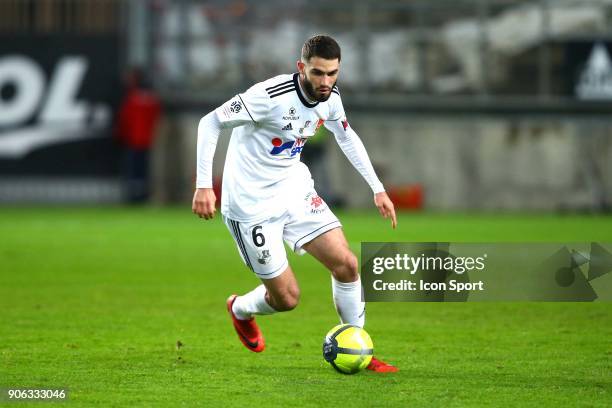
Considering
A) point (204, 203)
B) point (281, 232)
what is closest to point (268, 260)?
point (281, 232)

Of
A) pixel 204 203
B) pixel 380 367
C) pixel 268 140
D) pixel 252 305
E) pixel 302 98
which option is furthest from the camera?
pixel 252 305

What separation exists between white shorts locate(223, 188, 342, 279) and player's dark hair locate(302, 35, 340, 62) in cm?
92

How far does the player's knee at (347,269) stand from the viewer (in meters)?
7.36

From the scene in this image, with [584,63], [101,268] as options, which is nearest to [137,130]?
[584,63]

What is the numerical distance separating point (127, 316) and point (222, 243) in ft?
22.6

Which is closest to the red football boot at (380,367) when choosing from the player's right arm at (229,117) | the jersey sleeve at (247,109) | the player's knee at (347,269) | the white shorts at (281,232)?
the player's knee at (347,269)

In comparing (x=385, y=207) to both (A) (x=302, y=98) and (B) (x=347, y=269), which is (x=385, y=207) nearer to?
(B) (x=347, y=269)

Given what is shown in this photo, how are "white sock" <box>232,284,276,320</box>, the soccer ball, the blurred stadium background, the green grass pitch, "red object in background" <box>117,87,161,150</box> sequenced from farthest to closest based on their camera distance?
"red object in background" <box>117,87,161,150</box> < the blurred stadium background < "white sock" <box>232,284,276,320</box> < the soccer ball < the green grass pitch

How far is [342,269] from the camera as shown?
738 cm

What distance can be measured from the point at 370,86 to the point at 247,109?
16.3 metres

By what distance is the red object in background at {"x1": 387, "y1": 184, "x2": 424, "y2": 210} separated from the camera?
22.7 meters

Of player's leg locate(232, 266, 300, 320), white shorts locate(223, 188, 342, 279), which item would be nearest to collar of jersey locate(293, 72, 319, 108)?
white shorts locate(223, 188, 342, 279)

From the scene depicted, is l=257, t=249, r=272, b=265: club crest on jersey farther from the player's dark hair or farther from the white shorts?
the player's dark hair

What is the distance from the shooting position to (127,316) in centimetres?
986
